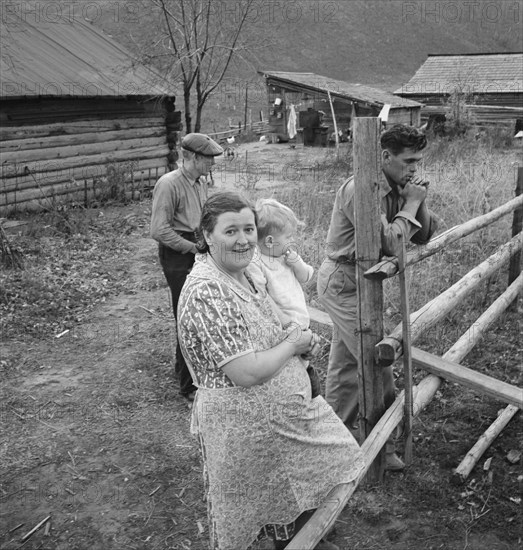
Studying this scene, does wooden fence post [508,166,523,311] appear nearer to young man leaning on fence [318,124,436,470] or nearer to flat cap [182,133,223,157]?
young man leaning on fence [318,124,436,470]

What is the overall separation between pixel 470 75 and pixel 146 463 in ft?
88.5

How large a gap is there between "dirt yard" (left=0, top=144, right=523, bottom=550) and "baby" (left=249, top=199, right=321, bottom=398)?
4.34ft

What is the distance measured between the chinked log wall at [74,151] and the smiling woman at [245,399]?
8879mm

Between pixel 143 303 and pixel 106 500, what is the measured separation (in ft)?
11.2

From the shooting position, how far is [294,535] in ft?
7.28

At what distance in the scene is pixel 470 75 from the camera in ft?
87.1

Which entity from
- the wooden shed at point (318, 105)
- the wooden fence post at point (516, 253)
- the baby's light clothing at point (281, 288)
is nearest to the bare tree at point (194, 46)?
the wooden shed at point (318, 105)

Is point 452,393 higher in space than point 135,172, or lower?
lower

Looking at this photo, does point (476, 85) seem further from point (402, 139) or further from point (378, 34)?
point (378, 34)

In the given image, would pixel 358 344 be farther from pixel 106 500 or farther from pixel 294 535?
pixel 106 500

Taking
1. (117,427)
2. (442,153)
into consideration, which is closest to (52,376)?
(117,427)

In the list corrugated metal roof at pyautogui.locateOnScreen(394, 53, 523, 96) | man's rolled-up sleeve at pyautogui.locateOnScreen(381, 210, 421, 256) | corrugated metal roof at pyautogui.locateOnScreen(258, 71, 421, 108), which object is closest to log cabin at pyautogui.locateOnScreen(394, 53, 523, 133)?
corrugated metal roof at pyautogui.locateOnScreen(394, 53, 523, 96)

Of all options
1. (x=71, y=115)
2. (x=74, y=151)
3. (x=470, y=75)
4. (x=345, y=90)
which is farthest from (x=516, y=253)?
(x=470, y=75)

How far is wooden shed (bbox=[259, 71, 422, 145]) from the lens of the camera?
75.7 ft
